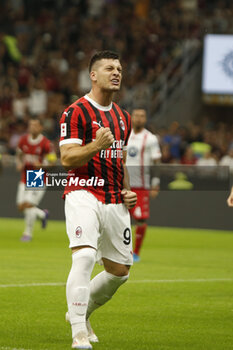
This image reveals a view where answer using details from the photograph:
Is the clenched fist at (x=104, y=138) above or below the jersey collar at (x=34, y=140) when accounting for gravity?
above

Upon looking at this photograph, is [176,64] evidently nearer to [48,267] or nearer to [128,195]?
[48,267]

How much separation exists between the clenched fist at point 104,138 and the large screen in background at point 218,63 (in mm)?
18554

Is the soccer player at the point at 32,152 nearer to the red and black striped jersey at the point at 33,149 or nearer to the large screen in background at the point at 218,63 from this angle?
the red and black striped jersey at the point at 33,149

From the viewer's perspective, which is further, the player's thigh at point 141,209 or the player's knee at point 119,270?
the player's thigh at point 141,209

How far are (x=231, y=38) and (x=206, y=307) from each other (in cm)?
1685

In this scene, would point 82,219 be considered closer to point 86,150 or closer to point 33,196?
point 86,150

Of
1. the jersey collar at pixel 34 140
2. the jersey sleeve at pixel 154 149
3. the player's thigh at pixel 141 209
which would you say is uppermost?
the jersey sleeve at pixel 154 149

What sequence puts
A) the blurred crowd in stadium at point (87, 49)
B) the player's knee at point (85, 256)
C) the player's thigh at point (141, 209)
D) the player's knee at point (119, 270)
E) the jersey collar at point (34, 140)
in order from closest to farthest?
1. the player's knee at point (85, 256)
2. the player's knee at point (119, 270)
3. the player's thigh at point (141, 209)
4. the jersey collar at point (34, 140)
5. the blurred crowd in stadium at point (87, 49)

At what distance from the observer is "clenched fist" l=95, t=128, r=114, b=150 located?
22.8ft

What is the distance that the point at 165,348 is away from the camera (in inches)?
284

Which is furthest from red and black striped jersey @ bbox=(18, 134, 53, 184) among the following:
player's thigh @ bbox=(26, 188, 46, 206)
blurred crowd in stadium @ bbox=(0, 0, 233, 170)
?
blurred crowd in stadium @ bbox=(0, 0, 233, 170)

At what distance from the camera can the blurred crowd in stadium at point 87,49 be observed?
2533 centimetres

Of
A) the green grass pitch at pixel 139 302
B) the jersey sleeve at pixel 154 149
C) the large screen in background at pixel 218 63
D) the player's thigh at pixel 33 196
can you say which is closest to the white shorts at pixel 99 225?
the green grass pitch at pixel 139 302

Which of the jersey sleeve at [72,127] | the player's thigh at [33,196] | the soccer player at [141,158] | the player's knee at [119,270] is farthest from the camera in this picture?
the player's thigh at [33,196]
